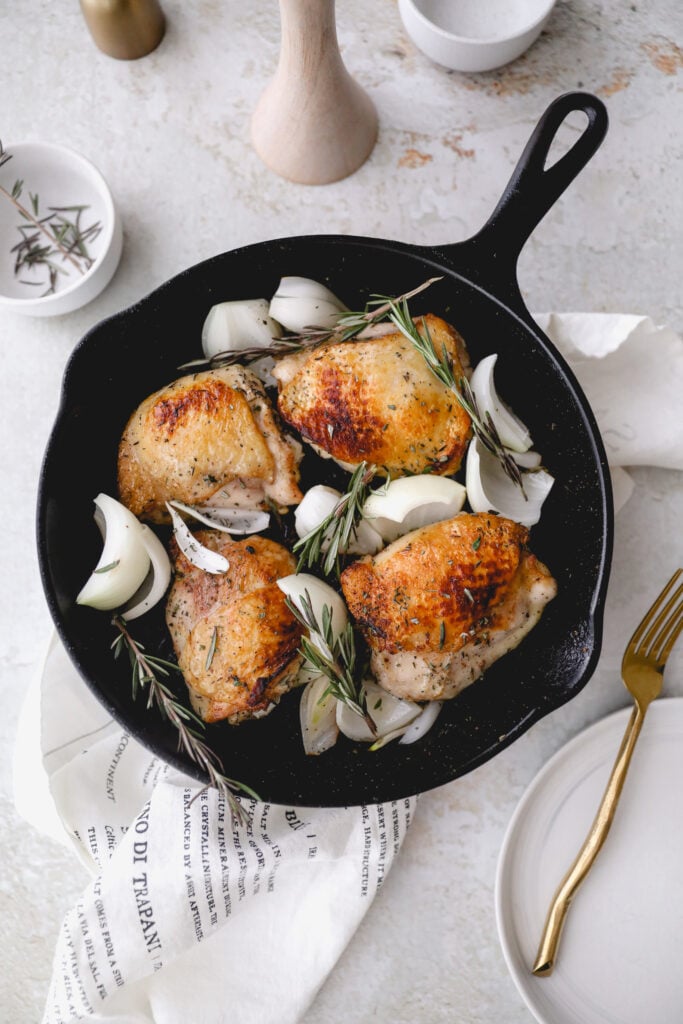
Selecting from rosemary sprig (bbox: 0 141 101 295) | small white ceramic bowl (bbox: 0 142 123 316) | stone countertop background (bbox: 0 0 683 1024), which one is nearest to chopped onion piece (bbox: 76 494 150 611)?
stone countertop background (bbox: 0 0 683 1024)

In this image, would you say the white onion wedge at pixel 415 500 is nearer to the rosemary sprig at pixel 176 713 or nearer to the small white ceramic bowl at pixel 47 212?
the rosemary sprig at pixel 176 713

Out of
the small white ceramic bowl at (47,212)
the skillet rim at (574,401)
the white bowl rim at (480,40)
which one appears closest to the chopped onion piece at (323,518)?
the skillet rim at (574,401)

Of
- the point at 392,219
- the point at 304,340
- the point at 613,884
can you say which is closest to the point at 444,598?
the point at 304,340

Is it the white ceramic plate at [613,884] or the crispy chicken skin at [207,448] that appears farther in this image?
the white ceramic plate at [613,884]

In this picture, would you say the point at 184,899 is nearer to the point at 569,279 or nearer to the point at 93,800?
the point at 93,800

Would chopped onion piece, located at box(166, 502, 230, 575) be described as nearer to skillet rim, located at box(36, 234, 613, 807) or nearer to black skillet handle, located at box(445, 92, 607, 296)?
skillet rim, located at box(36, 234, 613, 807)

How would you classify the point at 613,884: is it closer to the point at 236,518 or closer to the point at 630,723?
the point at 630,723
